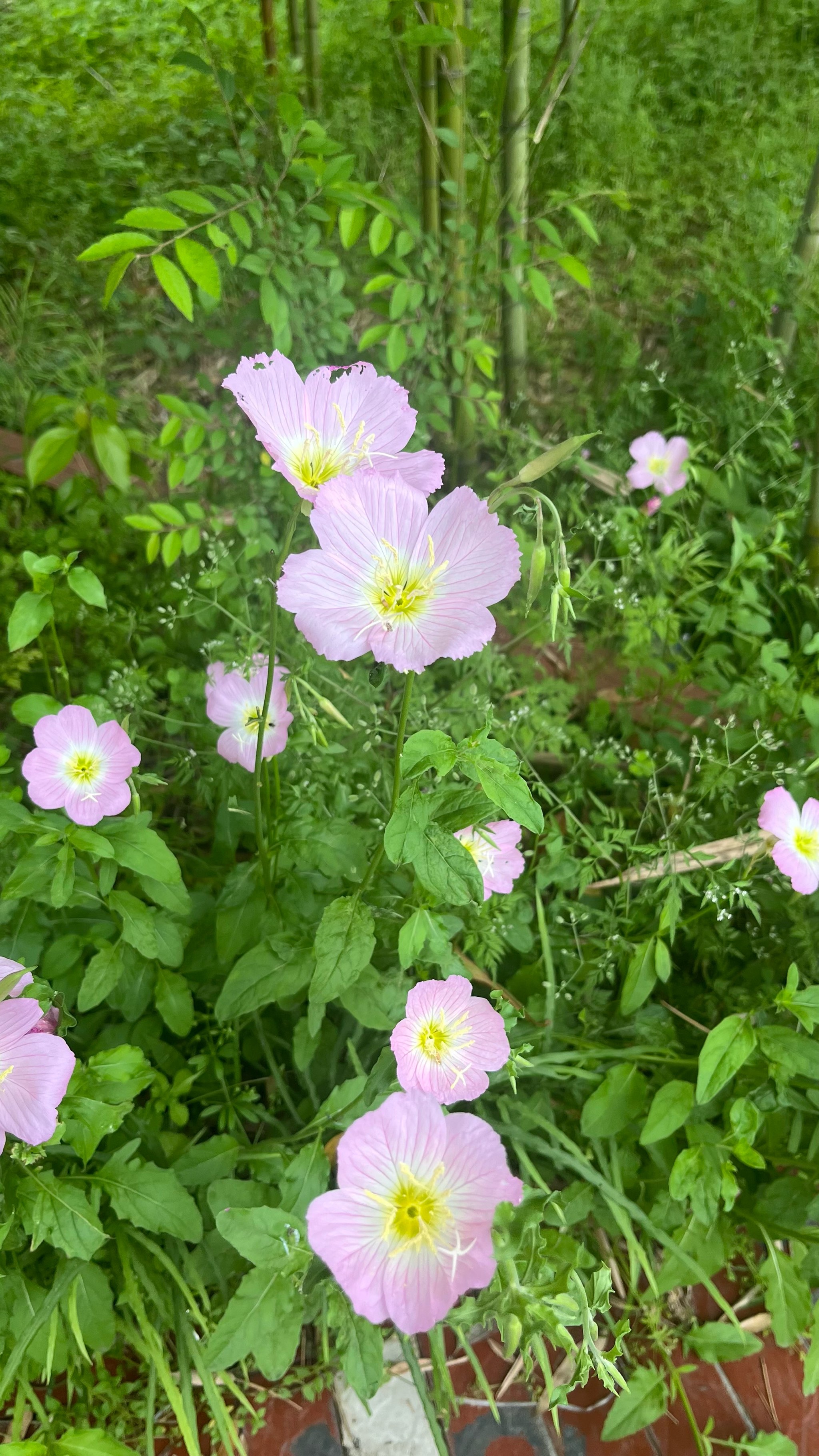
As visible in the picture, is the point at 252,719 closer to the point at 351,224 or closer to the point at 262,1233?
the point at 262,1233

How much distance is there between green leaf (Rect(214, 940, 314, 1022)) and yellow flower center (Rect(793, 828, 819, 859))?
61cm

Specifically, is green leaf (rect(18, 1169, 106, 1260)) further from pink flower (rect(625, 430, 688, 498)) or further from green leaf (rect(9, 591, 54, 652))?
pink flower (rect(625, 430, 688, 498))

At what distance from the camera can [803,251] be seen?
1680mm

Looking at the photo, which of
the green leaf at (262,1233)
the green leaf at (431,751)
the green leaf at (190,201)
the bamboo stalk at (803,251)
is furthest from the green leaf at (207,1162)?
the bamboo stalk at (803,251)

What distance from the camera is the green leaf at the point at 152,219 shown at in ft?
3.45

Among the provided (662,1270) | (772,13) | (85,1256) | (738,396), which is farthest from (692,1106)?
(772,13)

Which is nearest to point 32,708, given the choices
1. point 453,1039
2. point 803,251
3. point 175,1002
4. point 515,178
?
point 175,1002

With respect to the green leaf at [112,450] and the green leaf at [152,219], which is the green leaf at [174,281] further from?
the green leaf at [112,450]

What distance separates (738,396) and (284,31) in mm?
1201

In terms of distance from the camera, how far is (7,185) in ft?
5.81

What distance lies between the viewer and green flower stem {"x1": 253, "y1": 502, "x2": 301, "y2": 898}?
0.65 meters

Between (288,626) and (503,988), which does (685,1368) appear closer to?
(503,988)

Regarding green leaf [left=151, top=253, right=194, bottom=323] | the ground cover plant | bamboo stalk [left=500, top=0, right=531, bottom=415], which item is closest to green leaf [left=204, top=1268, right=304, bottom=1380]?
the ground cover plant

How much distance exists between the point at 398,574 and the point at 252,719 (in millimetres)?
382
